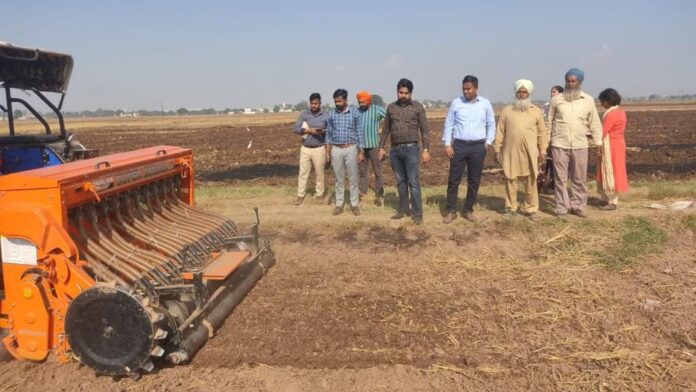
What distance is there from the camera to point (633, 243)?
6.43 m

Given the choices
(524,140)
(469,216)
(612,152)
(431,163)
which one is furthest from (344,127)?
(431,163)

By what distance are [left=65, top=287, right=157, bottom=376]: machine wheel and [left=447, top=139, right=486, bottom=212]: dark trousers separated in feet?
15.4

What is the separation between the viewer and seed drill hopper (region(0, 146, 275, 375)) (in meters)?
3.61

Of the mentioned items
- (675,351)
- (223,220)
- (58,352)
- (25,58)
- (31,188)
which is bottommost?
(675,351)

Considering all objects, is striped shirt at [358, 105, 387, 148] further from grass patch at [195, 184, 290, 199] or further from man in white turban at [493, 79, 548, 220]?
man in white turban at [493, 79, 548, 220]

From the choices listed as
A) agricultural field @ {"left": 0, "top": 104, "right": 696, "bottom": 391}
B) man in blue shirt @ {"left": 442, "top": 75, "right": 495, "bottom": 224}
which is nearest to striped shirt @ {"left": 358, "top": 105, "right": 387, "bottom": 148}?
agricultural field @ {"left": 0, "top": 104, "right": 696, "bottom": 391}

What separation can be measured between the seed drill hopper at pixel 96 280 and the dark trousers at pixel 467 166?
354 cm

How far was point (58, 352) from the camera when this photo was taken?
3.76 metres

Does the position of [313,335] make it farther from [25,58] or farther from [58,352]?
[25,58]

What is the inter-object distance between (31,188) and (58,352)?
3.73ft

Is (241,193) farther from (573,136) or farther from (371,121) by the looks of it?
(573,136)

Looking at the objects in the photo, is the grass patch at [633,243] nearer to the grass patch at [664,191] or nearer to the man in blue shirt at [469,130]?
the grass patch at [664,191]

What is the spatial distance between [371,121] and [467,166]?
2.05 m

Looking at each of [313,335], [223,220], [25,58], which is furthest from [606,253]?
[25,58]
